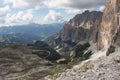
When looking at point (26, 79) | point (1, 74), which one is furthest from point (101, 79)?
point (1, 74)

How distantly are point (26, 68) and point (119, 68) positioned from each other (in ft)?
409

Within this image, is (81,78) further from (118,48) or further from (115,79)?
(118,48)

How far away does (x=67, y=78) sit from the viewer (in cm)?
7269

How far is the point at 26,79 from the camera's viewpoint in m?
139

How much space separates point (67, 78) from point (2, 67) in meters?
134

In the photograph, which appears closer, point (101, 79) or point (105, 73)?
point (101, 79)

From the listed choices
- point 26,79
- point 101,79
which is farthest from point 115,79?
point 26,79

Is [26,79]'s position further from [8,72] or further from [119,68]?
[119,68]

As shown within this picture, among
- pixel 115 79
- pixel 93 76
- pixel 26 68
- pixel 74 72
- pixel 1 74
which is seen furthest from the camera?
pixel 26 68

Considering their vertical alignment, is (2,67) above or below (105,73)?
below

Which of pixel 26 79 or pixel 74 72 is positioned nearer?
pixel 74 72

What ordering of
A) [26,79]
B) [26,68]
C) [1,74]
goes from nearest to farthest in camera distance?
1. [26,79]
2. [1,74]
3. [26,68]

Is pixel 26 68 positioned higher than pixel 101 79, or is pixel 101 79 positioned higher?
pixel 101 79

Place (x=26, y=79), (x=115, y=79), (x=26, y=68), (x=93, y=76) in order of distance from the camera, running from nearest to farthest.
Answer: (x=115, y=79) → (x=93, y=76) → (x=26, y=79) → (x=26, y=68)
